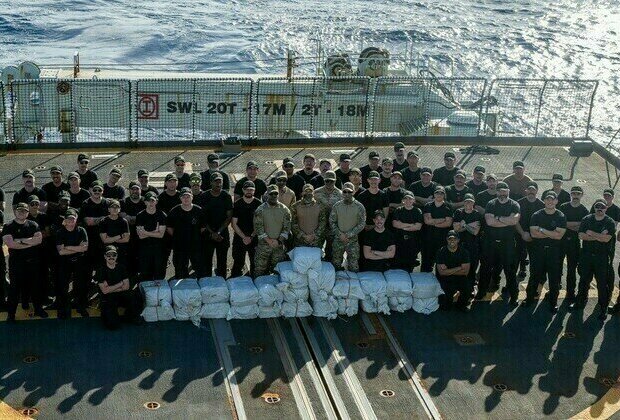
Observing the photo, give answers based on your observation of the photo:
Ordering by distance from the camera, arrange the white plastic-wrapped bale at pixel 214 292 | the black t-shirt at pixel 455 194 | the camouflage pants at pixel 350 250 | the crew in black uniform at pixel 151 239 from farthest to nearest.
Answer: the black t-shirt at pixel 455 194 → the camouflage pants at pixel 350 250 → the crew in black uniform at pixel 151 239 → the white plastic-wrapped bale at pixel 214 292

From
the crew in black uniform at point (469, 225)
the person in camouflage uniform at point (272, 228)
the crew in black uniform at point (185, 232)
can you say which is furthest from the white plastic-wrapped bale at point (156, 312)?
the crew in black uniform at point (469, 225)

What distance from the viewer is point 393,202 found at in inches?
620

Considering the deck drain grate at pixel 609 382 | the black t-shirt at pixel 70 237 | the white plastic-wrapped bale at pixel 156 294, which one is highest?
the black t-shirt at pixel 70 237

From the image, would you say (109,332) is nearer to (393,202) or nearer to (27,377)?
(27,377)

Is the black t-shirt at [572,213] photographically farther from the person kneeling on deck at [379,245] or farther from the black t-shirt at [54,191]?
the black t-shirt at [54,191]

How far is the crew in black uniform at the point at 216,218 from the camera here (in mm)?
15070

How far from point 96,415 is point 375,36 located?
58.0 metres

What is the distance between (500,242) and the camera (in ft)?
50.0

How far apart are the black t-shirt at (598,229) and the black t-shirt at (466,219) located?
161cm

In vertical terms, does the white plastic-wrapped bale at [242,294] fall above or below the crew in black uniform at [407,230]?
below

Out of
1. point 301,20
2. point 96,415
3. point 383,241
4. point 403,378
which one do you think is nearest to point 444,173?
point 383,241

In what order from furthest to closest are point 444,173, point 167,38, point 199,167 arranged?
point 167,38 → point 199,167 → point 444,173

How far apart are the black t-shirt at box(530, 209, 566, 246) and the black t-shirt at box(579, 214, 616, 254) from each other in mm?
318

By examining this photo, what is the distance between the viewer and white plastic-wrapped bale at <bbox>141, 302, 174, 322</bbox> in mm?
14016
